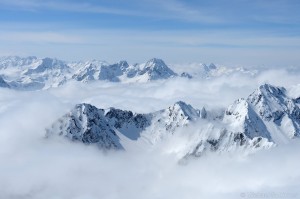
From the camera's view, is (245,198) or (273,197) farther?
(245,198)

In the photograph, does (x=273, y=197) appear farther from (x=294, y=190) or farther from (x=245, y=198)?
(x=245, y=198)

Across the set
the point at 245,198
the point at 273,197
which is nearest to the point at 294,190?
the point at 273,197

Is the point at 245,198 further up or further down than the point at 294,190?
further down

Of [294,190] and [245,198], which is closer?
[294,190]
